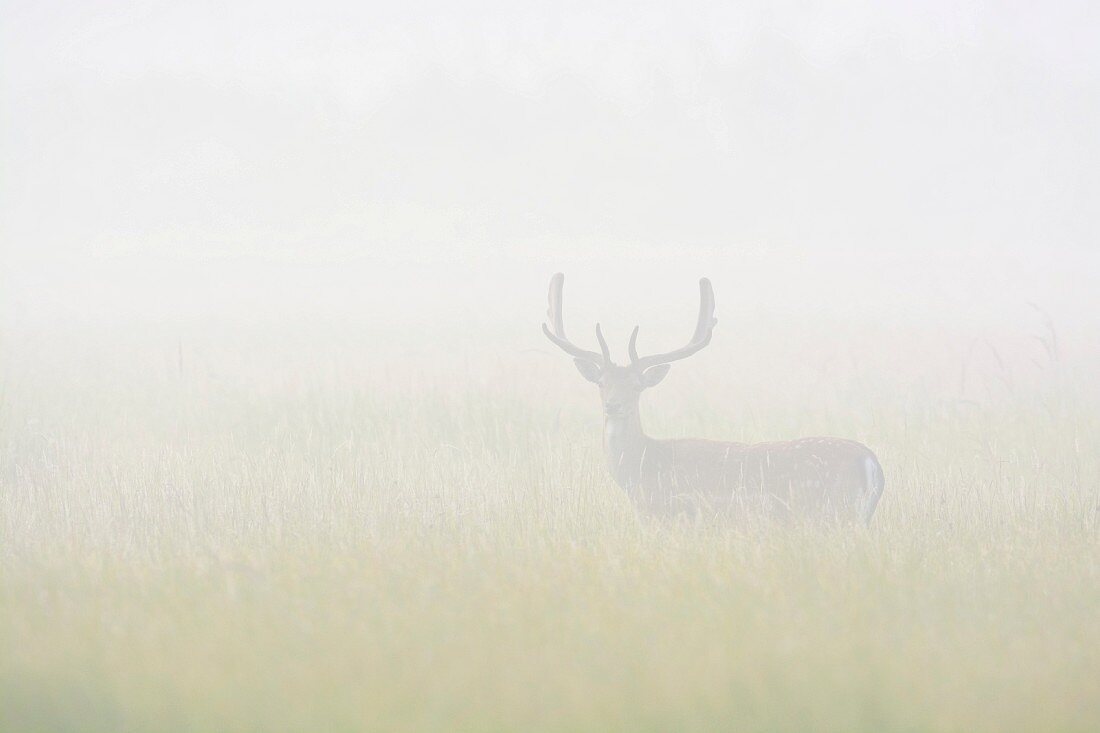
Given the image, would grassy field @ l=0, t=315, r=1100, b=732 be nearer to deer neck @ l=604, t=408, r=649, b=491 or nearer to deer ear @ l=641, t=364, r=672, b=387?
deer neck @ l=604, t=408, r=649, b=491

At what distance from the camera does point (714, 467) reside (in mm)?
7730

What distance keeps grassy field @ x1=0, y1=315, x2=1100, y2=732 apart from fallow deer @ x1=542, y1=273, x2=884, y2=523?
0.84 feet

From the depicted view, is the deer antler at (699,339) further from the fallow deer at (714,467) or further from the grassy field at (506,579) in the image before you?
the grassy field at (506,579)

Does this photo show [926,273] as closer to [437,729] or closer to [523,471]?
[523,471]

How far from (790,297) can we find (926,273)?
7174mm

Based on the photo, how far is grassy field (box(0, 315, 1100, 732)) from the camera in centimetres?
421

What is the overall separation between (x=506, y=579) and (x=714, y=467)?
246cm

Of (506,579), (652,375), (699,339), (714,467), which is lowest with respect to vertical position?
(506,579)

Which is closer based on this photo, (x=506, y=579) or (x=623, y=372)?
(x=506, y=579)

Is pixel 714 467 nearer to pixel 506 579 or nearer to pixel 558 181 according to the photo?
pixel 506 579

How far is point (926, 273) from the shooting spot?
115ft

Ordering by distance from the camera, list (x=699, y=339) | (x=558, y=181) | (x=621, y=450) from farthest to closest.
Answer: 1. (x=558, y=181)
2. (x=699, y=339)
3. (x=621, y=450)

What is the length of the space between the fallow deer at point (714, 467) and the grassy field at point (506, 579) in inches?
10.1

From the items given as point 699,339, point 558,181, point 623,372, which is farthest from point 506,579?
point 558,181
